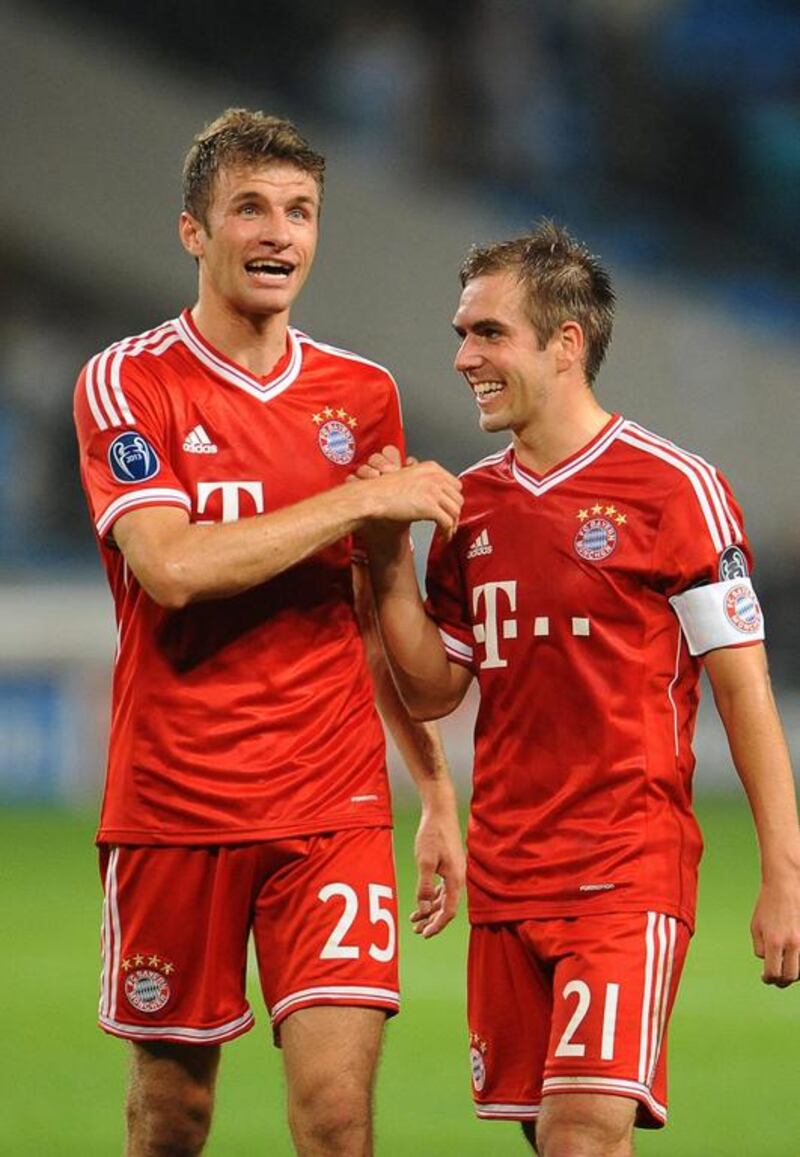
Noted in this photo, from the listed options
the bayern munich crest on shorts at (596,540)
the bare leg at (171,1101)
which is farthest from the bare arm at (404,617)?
the bare leg at (171,1101)

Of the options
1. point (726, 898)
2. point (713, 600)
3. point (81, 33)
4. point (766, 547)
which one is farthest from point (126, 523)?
point (81, 33)

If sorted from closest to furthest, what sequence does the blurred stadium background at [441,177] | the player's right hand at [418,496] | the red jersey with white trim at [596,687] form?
the red jersey with white trim at [596,687] → the player's right hand at [418,496] → the blurred stadium background at [441,177]

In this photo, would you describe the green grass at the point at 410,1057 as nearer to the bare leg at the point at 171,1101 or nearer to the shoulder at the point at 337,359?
Result: the bare leg at the point at 171,1101

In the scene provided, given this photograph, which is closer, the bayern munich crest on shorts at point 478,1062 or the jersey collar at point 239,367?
the bayern munich crest on shorts at point 478,1062

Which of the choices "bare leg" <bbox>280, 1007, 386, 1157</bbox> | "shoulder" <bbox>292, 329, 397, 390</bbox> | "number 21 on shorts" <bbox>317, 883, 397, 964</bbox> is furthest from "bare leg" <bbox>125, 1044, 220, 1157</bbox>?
"shoulder" <bbox>292, 329, 397, 390</bbox>

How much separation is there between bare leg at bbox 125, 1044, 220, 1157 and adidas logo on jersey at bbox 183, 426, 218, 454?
1086 millimetres

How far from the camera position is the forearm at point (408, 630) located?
3.89m

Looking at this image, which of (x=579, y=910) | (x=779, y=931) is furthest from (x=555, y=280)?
(x=779, y=931)

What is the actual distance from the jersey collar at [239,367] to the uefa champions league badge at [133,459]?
0.24 m

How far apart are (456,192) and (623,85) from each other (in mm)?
1464

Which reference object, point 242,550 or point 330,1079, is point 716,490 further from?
point 330,1079

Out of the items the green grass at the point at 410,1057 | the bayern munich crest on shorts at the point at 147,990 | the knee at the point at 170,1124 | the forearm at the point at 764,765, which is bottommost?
the green grass at the point at 410,1057

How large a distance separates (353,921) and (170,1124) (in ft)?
1.79

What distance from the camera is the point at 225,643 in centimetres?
379
